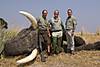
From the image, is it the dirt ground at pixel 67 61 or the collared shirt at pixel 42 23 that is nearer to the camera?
the dirt ground at pixel 67 61

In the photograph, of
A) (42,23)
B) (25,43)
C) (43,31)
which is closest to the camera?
(42,23)

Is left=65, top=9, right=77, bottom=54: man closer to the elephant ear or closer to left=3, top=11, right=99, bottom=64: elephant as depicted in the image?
left=3, top=11, right=99, bottom=64: elephant

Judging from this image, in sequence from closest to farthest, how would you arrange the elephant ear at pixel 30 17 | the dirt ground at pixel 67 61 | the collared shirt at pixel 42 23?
the dirt ground at pixel 67 61, the collared shirt at pixel 42 23, the elephant ear at pixel 30 17

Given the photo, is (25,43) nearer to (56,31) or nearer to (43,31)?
(43,31)

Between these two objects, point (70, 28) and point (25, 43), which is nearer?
point (70, 28)

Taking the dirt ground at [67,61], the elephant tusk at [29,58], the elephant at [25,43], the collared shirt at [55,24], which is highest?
the collared shirt at [55,24]

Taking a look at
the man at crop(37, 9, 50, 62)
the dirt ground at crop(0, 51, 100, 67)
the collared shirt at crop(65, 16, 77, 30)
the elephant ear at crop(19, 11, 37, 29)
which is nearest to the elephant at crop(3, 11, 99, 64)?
the elephant ear at crop(19, 11, 37, 29)

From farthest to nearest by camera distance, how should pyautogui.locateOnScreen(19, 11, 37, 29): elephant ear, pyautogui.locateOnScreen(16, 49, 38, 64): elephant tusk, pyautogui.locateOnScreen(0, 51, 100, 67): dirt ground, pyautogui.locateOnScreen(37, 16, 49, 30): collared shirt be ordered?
pyautogui.locateOnScreen(19, 11, 37, 29): elephant ear → pyautogui.locateOnScreen(37, 16, 49, 30): collared shirt → pyautogui.locateOnScreen(16, 49, 38, 64): elephant tusk → pyautogui.locateOnScreen(0, 51, 100, 67): dirt ground

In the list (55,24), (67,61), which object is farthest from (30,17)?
(67,61)

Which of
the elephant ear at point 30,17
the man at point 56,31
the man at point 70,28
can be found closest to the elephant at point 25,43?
the elephant ear at point 30,17

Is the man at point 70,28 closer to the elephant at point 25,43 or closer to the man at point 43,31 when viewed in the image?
the man at point 43,31

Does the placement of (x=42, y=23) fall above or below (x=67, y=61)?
above

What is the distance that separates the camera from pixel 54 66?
452 inches

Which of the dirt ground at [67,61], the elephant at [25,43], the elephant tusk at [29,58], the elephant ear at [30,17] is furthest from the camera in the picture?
the elephant at [25,43]
